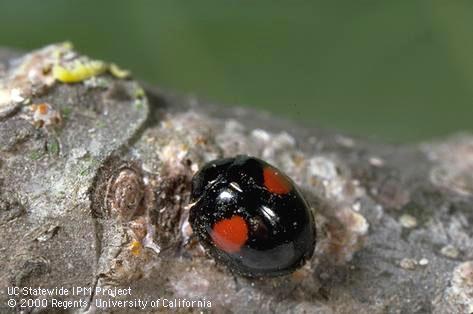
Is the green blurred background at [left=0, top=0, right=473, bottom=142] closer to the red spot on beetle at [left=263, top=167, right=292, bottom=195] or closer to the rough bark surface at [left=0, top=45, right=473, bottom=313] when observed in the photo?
the rough bark surface at [left=0, top=45, right=473, bottom=313]

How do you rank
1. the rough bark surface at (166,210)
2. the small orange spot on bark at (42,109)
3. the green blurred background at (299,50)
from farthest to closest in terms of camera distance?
the green blurred background at (299,50), the small orange spot on bark at (42,109), the rough bark surface at (166,210)

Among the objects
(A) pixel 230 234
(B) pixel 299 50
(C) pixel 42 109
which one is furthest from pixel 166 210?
(B) pixel 299 50

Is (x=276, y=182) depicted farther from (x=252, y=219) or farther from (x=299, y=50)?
(x=299, y=50)

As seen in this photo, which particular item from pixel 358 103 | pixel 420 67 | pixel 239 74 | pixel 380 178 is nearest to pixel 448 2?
pixel 420 67

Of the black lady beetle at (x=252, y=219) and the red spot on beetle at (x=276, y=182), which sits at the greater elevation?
the red spot on beetle at (x=276, y=182)

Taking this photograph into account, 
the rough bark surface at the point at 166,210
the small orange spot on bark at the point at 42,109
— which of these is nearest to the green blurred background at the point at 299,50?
the rough bark surface at the point at 166,210

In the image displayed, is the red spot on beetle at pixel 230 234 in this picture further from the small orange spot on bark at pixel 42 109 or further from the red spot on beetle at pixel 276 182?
the small orange spot on bark at pixel 42 109

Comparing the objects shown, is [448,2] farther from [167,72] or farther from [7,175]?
[7,175]
